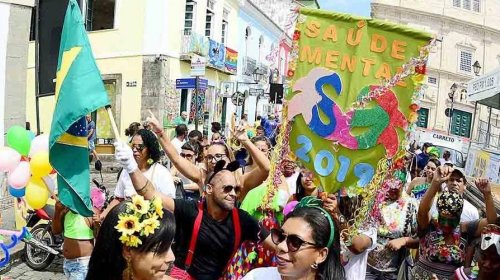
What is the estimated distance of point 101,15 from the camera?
68.4 feet

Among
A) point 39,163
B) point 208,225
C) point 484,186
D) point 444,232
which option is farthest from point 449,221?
point 39,163

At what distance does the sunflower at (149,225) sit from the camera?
234 centimetres

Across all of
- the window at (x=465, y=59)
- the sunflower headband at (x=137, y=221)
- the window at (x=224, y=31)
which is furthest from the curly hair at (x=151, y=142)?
the window at (x=465, y=59)

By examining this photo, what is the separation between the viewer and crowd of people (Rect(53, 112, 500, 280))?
7.90 feet

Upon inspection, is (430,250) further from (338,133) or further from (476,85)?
(476,85)

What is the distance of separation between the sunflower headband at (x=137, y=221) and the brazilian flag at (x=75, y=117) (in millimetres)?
1649

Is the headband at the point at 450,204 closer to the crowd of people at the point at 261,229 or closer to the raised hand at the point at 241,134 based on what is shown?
the crowd of people at the point at 261,229

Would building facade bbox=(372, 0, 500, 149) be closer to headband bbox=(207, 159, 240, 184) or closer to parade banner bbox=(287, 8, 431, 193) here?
parade banner bbox=(287, 8, 431, 193)

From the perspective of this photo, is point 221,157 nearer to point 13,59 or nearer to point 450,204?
point 450,204

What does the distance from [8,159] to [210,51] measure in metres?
18.8

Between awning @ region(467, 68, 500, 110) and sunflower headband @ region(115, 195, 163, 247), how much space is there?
21.6 ft

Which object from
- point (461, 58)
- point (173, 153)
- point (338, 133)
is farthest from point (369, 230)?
point (461, 58)

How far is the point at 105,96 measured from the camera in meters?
4.05

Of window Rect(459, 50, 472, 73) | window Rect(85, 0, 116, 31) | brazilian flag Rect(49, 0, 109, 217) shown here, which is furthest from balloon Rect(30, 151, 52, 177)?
window Rect(459, 50, 472, 73)
